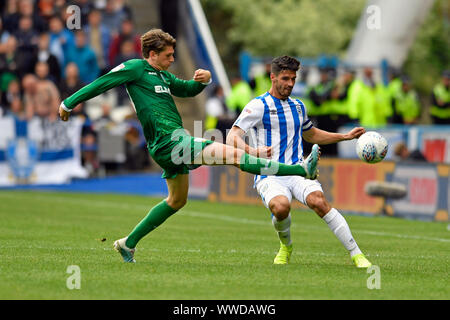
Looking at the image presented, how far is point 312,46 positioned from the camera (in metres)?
52.8

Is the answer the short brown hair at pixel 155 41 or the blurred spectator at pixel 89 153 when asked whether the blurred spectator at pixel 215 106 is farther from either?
the short brown hair at pixel 155 41

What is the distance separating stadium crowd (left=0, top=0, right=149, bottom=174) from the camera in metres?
23.7

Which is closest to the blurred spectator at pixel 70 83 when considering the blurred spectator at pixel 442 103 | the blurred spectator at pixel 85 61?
the blurred spectator at pixel 85 61

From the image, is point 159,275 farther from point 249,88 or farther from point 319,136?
point 249,88

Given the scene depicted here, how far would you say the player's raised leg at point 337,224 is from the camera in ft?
30.3

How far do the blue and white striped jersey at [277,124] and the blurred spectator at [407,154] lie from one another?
31.0 ft

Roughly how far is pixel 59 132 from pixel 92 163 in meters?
1.49

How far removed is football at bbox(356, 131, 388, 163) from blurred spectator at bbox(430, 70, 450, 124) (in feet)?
52.1

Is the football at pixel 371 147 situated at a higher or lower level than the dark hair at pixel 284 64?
lower

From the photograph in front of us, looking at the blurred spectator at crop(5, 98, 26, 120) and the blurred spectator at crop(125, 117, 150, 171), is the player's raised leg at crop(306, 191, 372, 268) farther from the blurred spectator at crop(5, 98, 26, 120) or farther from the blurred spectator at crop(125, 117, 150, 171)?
the blurred spectator at crop(125, 117, 150, 171)

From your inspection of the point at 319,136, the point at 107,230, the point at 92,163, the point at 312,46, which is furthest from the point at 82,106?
the point at 312,46

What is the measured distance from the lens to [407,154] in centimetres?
Result: 1983

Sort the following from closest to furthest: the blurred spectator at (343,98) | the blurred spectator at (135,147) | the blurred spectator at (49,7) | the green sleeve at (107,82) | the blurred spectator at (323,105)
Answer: the green sleeve at (107,82), the blurred spectator at (323,105), the blurred spectator at (343,98), the blurred spectator at (135,147), the blurred spectator at (49,7)

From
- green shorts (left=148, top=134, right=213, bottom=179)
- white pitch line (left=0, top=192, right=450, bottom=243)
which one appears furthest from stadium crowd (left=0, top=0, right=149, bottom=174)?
green shorts (left=148, top=134, right=213, bottom=179)
